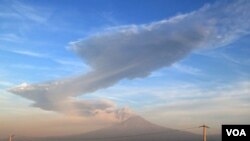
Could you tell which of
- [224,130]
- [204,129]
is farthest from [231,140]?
[204,129]

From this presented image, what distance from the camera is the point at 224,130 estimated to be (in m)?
47.6

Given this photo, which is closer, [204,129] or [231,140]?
[231,140]

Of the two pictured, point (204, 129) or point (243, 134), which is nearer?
point (243, 134)

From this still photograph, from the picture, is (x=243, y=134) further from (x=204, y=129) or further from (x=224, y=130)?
(x=204, y=129)

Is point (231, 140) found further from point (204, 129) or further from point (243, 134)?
point (204, 129)

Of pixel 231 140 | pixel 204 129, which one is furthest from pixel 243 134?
pixel 204 129

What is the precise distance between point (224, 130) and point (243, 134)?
8.13 ft

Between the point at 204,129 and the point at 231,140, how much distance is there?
2261 cm

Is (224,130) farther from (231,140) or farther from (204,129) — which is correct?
(204,129)

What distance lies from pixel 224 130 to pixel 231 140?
5.47 ft

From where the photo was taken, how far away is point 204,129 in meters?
70.3

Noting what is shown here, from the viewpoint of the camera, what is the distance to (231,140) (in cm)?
4784

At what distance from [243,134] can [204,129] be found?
906 inches
